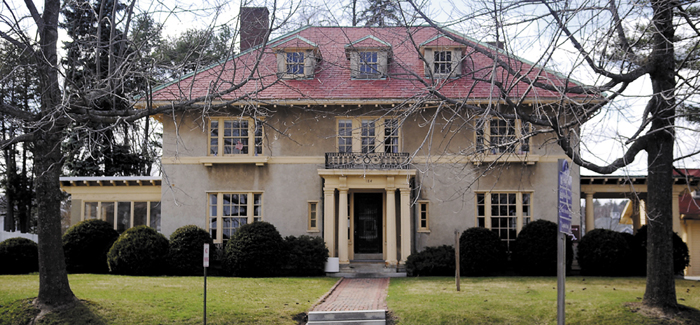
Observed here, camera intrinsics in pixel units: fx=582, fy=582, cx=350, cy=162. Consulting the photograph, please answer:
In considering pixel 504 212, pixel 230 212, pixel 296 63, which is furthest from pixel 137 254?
pixel 504 212

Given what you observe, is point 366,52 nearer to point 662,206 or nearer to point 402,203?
point 402,203

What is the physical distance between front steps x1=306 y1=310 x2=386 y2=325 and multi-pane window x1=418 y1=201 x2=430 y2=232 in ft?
29.5

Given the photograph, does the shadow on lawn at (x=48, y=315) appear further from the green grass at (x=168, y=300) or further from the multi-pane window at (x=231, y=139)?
the multi-pane window at (x=231, y=139)

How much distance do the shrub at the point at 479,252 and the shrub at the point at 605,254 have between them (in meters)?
2.76

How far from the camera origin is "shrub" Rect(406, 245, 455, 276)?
18.9 metres

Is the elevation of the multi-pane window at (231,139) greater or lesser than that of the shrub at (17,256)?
greater

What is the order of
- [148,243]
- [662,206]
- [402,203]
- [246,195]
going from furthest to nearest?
[246,195] → [402,203] → [148,243] → [662,206]

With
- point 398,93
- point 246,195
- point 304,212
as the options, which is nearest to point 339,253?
point 304,212

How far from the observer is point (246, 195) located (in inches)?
843

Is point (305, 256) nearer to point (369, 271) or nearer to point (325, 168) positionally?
point (369, 271)

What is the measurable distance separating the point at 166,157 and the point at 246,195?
3.29 m

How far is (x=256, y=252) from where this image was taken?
18.7 m

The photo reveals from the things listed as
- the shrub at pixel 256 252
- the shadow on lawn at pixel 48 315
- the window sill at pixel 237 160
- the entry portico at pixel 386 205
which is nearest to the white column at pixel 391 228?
the entry portico at pixel 386 205

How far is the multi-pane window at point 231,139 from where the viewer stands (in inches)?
842
